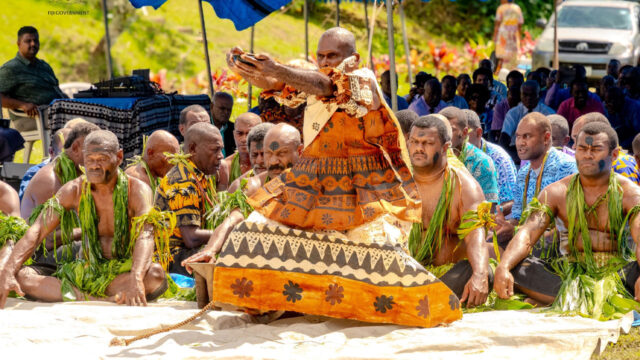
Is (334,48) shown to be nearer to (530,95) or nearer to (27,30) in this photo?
(530,95)

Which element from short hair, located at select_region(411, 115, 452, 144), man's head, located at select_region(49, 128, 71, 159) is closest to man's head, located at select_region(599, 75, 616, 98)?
short hair, located at select_region(411, 115, 452, 144)

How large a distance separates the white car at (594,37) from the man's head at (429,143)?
11724 mm

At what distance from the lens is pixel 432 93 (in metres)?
10.0

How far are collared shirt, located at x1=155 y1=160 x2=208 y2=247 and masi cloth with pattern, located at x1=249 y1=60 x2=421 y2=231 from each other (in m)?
1.47

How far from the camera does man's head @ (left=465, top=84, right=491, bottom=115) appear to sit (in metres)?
10.8

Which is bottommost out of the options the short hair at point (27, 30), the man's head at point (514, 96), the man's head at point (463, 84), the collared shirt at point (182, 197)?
the collared shirt at point (182, 197)

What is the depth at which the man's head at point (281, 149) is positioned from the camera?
20.0 ft

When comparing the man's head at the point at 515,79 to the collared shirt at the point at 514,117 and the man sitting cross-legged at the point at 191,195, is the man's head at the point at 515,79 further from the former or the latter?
the man sitting cross-legged at the point at 191,195

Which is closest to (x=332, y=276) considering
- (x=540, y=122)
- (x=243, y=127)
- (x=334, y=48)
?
(x=334, y=48)

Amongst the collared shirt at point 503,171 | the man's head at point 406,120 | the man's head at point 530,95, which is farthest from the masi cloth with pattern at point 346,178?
the man's head at point 530,95

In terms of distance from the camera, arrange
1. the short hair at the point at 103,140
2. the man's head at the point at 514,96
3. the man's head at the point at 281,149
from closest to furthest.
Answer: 1. the short hair at the point at 103,140
2. the man's head at the point at 281,149
3. the man's head at the point at 514,96

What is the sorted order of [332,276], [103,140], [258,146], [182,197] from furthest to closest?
[258,146] < [182,197] < [103,140] < [332,276]

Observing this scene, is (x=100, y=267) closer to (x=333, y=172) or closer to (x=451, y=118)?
(x=333, y=172)

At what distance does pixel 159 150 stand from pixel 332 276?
2.68 meters
